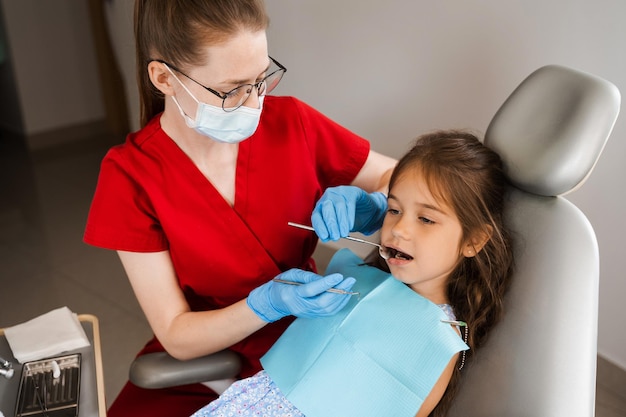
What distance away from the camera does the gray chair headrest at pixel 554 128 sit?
1.21m

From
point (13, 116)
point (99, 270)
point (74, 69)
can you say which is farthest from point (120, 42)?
point (99, 270)

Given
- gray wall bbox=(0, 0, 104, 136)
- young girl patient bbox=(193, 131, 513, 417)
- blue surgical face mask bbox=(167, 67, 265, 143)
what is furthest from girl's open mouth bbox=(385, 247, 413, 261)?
gray wall bbox=(0, 0, 104, 136)

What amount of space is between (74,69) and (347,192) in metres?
3.69

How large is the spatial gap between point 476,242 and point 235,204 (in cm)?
52

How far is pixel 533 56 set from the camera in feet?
6.17

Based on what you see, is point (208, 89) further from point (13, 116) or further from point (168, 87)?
point (13, 116)

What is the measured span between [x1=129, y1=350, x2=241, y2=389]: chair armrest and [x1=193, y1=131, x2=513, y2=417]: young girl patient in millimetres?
60

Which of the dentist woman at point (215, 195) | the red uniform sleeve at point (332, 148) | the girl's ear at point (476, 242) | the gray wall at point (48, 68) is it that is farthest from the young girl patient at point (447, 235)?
the gray wall at point (48, 68)

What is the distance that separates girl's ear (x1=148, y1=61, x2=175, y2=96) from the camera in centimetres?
130

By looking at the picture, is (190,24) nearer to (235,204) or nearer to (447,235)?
(235,204)

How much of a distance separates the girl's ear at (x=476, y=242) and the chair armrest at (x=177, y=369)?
533 millimetres

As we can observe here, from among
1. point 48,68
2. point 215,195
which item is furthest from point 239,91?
point 48,68

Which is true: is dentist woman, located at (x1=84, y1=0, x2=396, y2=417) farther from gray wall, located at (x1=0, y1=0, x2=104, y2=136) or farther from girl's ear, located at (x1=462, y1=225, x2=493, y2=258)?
gray wall, located at (x1=0, y1=0, x2=104, y2=136)

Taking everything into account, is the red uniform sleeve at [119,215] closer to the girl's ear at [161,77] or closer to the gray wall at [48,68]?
the girl's ear at [161,77]
